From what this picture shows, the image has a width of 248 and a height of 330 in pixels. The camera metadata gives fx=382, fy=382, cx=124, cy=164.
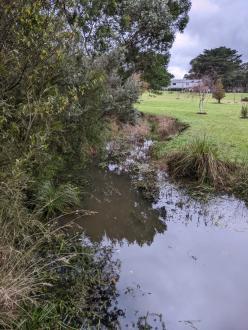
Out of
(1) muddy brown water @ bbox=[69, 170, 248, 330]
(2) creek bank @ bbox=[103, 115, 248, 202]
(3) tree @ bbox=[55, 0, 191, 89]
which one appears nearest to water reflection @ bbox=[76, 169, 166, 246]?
(1) muddy brown water @ bbox=[69, 170, 248, 330]

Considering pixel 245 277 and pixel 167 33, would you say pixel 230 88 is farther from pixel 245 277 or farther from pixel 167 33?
pixel 245 277

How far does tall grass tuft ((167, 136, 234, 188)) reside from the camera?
11266 millimetres

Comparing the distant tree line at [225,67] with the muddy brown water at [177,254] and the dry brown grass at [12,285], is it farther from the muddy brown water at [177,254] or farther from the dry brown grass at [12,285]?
the dry brown grass at [12,285]

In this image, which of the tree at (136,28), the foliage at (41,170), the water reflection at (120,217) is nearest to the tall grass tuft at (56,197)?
the foliage at (41,170)

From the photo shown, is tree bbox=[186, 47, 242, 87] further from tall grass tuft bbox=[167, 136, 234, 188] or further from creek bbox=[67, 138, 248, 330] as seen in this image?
creek bbox=[67, 138, 248, 330]

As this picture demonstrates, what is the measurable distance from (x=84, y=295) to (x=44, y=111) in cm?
257

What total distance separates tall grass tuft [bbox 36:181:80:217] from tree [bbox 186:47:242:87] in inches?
2536

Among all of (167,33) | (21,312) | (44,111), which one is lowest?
(21,312)

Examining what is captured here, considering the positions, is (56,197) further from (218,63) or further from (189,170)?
(218,63)

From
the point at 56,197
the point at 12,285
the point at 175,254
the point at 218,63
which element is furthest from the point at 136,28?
the point at 218,63

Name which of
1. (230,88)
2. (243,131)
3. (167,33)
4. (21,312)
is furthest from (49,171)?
(230,88)

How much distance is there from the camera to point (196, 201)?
10.2m

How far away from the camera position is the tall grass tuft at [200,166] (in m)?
11.3

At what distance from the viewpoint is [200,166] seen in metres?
11.7
